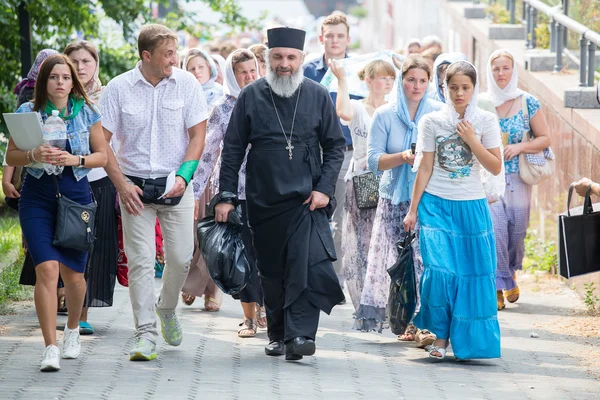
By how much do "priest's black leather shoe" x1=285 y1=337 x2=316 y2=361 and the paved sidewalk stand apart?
0.23 ft

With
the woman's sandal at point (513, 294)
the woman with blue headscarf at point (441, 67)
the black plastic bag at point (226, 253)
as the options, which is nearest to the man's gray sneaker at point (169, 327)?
the black plastic bag at point (226, 253)

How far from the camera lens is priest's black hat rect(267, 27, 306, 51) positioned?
8031 millimetres

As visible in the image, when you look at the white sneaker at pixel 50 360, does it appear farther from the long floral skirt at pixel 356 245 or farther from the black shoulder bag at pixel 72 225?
the long floral skirt at pixel 356 245

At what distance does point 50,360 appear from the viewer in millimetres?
7602

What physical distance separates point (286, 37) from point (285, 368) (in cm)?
203

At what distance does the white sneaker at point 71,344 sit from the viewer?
26.4 feet

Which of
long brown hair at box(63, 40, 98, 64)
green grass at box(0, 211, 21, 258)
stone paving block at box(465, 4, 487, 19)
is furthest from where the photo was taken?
stone paving block at box(465, 4, 487, 19)

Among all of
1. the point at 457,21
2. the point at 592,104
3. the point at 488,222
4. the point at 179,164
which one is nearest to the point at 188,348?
the point at 179,164

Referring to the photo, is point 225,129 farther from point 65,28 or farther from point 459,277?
point 65,28

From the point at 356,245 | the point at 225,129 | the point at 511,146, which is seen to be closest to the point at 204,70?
the point at 225,129

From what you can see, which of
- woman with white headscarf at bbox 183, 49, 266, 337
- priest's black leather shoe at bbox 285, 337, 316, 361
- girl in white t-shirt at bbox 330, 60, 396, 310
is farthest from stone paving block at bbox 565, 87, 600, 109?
priest's black leather shoe at bbox 285, 337, 316, 361

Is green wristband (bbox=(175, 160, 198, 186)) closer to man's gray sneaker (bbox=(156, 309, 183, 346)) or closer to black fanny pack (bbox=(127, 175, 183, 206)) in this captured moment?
black fanny pack (bbox=(127, 175, 183, 206))

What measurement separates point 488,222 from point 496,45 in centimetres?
919

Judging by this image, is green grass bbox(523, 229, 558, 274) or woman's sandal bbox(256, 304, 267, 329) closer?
woman's sandal bbox(256, 304, 267, 329)
